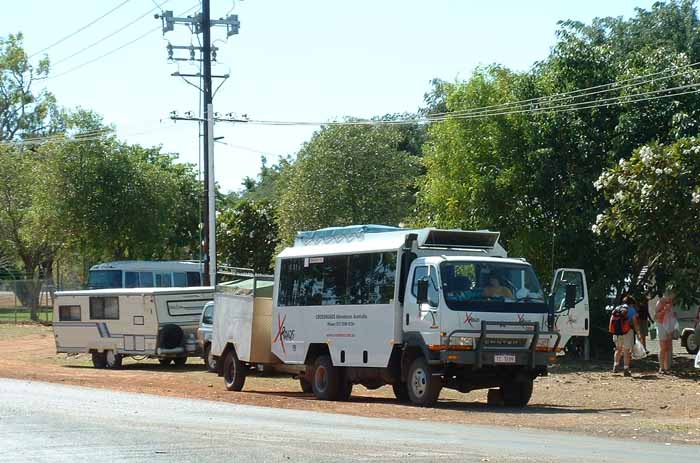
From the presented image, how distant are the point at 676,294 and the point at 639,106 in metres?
5.45

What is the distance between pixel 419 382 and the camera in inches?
808

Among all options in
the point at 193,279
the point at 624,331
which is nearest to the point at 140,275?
the point at 193,279

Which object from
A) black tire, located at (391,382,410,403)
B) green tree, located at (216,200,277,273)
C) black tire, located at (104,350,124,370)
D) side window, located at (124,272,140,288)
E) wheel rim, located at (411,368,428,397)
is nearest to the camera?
wheel rim, located at (411,368,428,397)

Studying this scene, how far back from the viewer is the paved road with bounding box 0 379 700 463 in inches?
478

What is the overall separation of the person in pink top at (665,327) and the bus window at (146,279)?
83.3 ft

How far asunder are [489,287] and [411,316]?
4.81 feet

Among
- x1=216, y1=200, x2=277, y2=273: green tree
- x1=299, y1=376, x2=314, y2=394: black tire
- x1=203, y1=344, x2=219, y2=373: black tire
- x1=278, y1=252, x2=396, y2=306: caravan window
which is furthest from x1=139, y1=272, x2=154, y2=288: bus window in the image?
x1=278, y1=252, x2=396, y2=306: caravan window

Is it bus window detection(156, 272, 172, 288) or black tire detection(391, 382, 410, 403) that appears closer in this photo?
black tire detection(391, 382, 410, 403)

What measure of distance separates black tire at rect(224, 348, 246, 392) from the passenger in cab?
7199 millimetres

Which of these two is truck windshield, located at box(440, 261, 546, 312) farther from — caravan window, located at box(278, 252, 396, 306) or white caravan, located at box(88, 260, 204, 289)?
white caravan, located at box(88, 260, 204, 289)

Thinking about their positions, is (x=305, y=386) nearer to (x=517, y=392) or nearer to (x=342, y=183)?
(x=517, y=392)

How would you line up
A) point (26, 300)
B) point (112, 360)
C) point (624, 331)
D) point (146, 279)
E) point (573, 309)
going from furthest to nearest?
point (26, 300)
point (146, 279)
point (112, 360)
point (624, 331)
point (573, 309)

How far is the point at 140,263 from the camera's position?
47531 millimetres

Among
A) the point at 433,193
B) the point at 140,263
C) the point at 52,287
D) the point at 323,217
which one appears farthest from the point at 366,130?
the point at 52,287
